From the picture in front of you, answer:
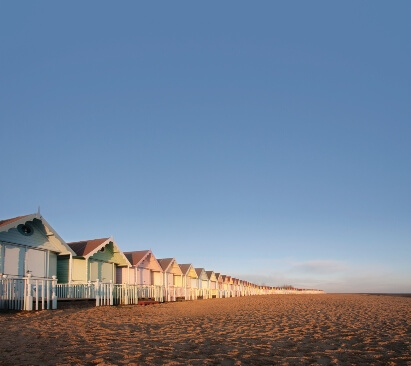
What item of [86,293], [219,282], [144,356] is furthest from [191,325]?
[219,282]

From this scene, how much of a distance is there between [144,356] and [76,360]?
3.31 ft

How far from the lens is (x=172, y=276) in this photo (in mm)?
40562

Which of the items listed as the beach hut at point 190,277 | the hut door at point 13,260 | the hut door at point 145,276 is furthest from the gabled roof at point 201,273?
the hut door at point 13,260

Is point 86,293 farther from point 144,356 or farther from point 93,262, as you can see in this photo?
point 144,356

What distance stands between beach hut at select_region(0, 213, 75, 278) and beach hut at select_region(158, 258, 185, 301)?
10153 mm

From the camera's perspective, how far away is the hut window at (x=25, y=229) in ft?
64.9

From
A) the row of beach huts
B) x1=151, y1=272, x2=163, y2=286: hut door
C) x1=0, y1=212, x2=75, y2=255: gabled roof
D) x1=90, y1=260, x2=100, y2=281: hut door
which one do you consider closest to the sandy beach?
the row of beach huts

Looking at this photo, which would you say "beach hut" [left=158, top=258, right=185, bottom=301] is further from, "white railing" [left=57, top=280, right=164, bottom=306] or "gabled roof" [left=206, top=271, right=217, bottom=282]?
"gabled roof" [left=206, top=271, right=217, bottom=282]

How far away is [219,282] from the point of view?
199 ft

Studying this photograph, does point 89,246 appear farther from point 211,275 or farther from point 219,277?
point 219,277

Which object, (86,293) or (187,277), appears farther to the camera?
(187,277)

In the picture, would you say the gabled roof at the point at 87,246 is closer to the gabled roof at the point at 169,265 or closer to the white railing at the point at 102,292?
the white railing at the point at 102,292

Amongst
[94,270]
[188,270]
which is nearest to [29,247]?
[94,270]

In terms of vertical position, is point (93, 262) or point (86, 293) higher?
point (93, 262)
